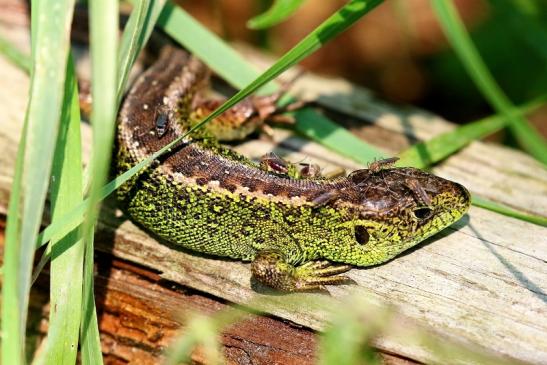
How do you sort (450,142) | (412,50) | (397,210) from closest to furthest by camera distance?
(397,210), (450,142), (412,50)

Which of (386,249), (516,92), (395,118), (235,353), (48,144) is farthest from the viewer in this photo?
(516,92)

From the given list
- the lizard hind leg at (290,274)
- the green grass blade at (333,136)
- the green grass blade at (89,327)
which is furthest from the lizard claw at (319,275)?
the green grass blade at (89,327)

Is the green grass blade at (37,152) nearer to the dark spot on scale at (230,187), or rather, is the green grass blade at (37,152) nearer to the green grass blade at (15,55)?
the dark spot on scale at (230,187)

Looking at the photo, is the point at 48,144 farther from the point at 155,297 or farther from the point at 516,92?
the point at 516,92

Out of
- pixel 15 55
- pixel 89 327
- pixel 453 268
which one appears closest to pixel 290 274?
pixel 453 268

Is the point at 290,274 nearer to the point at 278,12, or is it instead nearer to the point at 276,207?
the point at 276,207

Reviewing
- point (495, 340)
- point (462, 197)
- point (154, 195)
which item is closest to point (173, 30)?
point (154, 195)

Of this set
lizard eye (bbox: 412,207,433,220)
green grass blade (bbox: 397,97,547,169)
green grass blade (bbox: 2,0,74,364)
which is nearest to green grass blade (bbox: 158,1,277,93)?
green grass blade (bbox: 397,97,547,169)
